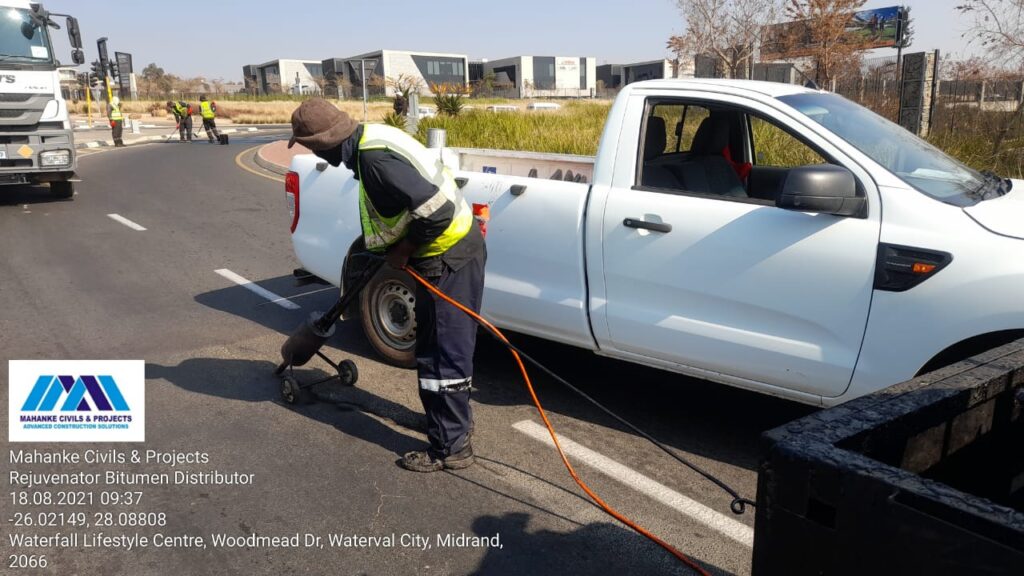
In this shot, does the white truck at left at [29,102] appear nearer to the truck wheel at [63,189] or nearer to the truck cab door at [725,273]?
the truck wheel at [63,189]

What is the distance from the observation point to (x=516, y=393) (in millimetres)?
5188

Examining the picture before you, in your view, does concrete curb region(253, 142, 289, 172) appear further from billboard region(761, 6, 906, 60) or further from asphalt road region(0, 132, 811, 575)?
billboard region(761, 6, 906, 60)

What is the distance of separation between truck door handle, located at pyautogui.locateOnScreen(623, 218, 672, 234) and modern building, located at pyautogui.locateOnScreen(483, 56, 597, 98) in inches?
2920

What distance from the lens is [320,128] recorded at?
155 inches

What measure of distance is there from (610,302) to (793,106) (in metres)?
1.40

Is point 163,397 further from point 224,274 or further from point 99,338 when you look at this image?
point 224,274

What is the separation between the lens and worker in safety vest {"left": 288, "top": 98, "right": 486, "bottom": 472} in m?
3.86

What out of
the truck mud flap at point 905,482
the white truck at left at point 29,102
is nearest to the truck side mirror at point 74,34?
the white truck at left at point 29,102

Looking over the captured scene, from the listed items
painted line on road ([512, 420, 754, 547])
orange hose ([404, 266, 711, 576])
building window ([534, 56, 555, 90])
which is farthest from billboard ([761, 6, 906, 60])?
building window ([534, 56, 555, 90])

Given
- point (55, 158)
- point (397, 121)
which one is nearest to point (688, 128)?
point (55, 158)

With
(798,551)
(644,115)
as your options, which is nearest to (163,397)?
(644,115)

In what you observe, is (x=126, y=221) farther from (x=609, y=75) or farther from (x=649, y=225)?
(x=609, y=75)

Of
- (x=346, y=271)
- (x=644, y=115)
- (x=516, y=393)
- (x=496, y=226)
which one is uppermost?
(x=644, y=115)

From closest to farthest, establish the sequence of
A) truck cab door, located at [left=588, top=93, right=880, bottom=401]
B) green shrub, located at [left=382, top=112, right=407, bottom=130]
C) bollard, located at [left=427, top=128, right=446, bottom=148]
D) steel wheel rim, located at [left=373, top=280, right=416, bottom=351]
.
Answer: truck cab door, located at [left=588, top=93, right=880, bottom=401], steel wheel rim, located at [left=373, top=280, right=416, bottom=351], bollard, located at [left=427, top=128, right=446, bottom=148], green shrub, located at [left=382, top=112, right=407, bottom=130]
